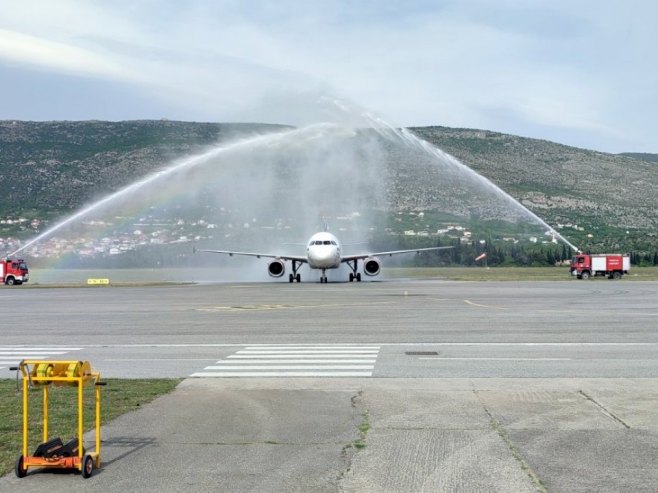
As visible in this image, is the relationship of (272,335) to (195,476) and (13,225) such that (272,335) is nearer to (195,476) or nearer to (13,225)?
(195,476)

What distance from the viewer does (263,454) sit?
384 inches

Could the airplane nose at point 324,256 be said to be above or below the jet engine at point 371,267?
above

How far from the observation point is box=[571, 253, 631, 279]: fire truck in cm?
7481

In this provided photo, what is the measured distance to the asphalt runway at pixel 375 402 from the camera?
8852 mm

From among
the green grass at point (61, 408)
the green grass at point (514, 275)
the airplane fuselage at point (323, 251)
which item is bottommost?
the green grass at point (514, 275)

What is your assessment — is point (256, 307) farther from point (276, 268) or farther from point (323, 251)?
point (276, 268)

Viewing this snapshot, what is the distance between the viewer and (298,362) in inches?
725

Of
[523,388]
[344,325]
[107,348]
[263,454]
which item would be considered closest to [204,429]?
[263,454]

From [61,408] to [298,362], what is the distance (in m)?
6.84

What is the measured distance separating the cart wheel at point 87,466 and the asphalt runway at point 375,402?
12 cm

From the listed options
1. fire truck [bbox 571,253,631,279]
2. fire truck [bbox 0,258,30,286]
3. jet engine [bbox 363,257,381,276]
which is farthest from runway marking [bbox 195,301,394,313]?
fire truck [bbox 0,258,30,286]

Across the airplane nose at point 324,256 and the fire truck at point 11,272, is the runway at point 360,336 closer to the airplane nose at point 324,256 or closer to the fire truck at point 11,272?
the airplane nose at point 324,256

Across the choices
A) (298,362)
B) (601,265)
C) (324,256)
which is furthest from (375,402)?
(601,265)

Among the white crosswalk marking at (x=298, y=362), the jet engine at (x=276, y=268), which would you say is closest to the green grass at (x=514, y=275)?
the jet engine at (x=276, y=268)
